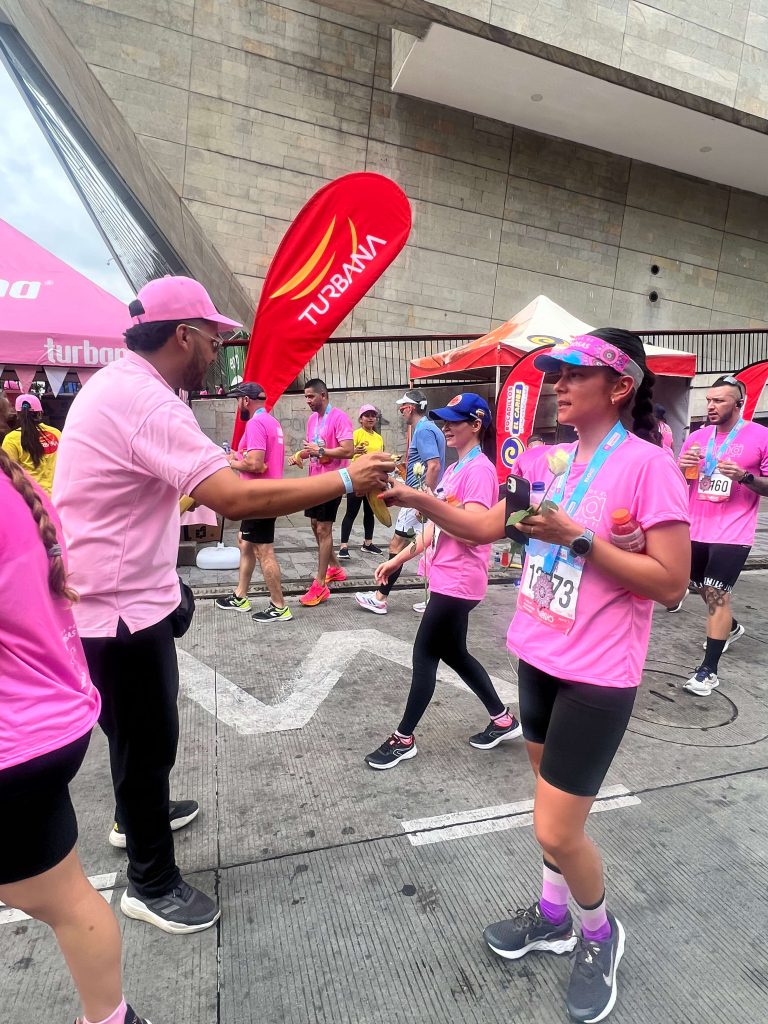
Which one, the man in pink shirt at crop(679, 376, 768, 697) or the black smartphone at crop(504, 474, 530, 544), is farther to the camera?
the man in pink shirt at crop(679, 376, 768, 697)

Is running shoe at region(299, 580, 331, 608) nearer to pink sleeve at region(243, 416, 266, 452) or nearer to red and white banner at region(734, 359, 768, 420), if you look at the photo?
pink sleeve at region(243, 416, 266, 452)

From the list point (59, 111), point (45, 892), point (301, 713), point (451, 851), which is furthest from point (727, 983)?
point (59, 111)

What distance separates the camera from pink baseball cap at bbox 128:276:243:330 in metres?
1.96

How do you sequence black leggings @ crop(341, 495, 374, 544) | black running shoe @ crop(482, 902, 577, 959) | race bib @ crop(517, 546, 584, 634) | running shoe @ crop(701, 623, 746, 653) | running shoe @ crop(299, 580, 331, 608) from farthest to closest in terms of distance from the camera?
black leggings @ crop(341, 495, 374, 544)
running shoe @ crop(299, 580, 331, 608)
running shoe @ crop(701, 623, 746, 653)
black running shoe @ crop(482, 902, 577, 959)
race bib @ crop(517, 546, 584, 634)

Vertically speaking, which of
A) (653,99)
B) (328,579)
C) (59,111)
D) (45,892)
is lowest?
(328,579)

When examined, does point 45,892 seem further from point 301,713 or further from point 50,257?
point 50,257

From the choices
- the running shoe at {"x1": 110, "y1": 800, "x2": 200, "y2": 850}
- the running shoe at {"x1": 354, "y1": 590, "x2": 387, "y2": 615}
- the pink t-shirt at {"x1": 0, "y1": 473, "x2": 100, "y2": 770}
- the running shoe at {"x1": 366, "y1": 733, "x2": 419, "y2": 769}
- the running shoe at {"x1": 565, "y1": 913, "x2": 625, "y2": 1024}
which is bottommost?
Result: the running shoe at {"x1": 354, "y1": 590, "x2": 387, "y2": 615}

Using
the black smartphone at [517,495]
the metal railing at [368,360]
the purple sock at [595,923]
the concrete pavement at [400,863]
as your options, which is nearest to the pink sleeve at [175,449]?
the black smartphone at [517,495]

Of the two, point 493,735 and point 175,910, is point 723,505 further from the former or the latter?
point 175,910

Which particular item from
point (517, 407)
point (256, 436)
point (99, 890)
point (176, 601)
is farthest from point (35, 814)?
point (517, 407)

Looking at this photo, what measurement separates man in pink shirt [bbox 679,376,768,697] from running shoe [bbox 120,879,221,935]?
3607mm

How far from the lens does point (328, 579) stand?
22.9ft

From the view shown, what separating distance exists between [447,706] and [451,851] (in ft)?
4.79

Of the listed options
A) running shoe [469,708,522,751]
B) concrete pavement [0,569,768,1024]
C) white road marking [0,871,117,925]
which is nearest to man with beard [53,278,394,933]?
white road marking [0,871,117,925]
